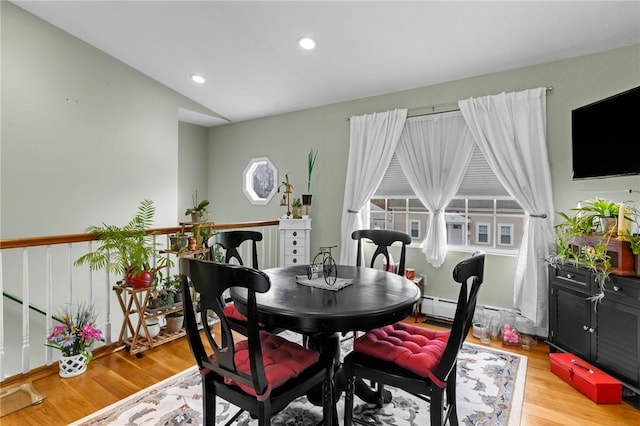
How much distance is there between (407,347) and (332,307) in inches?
20.0

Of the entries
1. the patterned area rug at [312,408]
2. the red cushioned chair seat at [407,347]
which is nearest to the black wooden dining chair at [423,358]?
the red cushioned chair seat at [407,347]

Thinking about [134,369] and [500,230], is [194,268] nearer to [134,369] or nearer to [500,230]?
[134,369]

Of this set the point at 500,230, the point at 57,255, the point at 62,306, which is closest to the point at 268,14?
the point at 500,230

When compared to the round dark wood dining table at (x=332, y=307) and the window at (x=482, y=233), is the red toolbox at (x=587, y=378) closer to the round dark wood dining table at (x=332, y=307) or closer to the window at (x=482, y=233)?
the window at (x=482, y=233)

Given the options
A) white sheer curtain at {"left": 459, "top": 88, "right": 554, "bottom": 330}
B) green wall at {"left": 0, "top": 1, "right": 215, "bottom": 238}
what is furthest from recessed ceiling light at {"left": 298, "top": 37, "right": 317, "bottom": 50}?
green wall at {"left": 0, "top": 1, "right": 215, "bottom": 238}

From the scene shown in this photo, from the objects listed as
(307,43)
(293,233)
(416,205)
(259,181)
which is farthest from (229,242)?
(259,181)

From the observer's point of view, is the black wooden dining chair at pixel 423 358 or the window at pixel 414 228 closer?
the black wooden dining chair at pixel 423 358

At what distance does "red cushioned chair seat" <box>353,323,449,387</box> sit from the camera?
5.12 ft

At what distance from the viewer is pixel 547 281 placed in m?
3.03

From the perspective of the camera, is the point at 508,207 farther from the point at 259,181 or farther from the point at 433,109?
the point at 259,181

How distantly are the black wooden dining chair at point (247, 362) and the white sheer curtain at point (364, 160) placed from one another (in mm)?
2592

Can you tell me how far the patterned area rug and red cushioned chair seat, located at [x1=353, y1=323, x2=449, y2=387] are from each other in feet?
1.76

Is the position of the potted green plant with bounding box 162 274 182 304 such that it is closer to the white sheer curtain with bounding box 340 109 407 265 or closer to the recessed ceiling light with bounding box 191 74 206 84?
the white sheer curtain with bounding box 340 109 407 265

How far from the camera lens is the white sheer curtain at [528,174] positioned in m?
3.05
